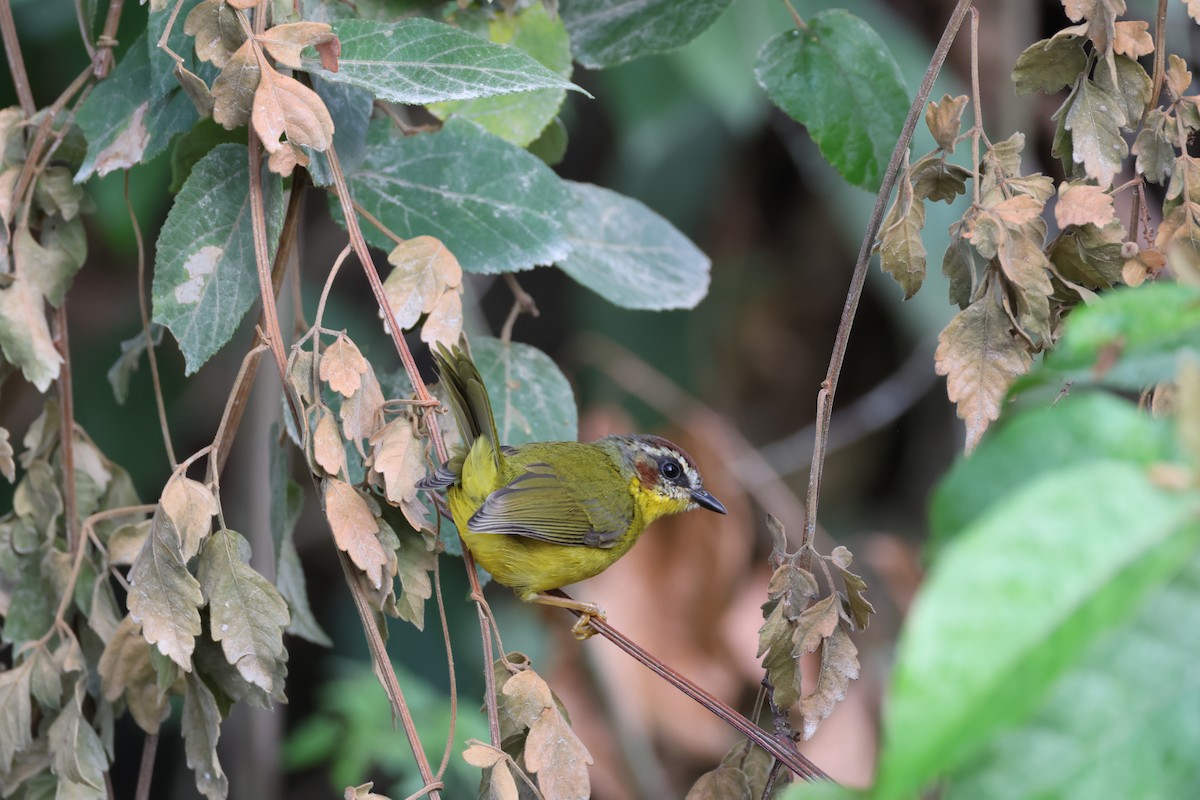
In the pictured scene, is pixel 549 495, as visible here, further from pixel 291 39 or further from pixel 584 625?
pixel 291 39

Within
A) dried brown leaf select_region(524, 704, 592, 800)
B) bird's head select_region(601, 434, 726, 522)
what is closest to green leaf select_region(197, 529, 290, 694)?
dried brown leaf select_region(524, 704, 592, 800)

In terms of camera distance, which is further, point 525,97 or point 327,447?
point 525,97

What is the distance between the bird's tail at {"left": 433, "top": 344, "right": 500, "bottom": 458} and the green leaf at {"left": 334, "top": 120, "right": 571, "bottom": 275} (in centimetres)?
15

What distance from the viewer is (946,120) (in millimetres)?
1500

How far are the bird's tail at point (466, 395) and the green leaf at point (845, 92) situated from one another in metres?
0.69

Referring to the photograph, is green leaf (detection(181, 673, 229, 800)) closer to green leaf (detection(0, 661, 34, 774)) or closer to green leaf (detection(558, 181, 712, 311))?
green leaf (detection(0, 661, 34, 774))

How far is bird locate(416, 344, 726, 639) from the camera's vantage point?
2.13m

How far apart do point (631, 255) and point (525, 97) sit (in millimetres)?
386

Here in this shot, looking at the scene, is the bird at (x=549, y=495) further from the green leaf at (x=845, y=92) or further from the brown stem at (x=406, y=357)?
the green leaf at (x=845, y=92)

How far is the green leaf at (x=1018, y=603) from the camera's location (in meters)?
0.58

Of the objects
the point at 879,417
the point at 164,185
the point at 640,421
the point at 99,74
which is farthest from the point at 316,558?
the point at 99,74

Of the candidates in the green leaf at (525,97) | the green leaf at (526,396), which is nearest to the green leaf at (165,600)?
the green leaf at (526,396)

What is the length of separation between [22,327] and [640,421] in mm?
3557

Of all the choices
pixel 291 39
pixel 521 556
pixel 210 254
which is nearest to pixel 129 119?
pixel 210 254
